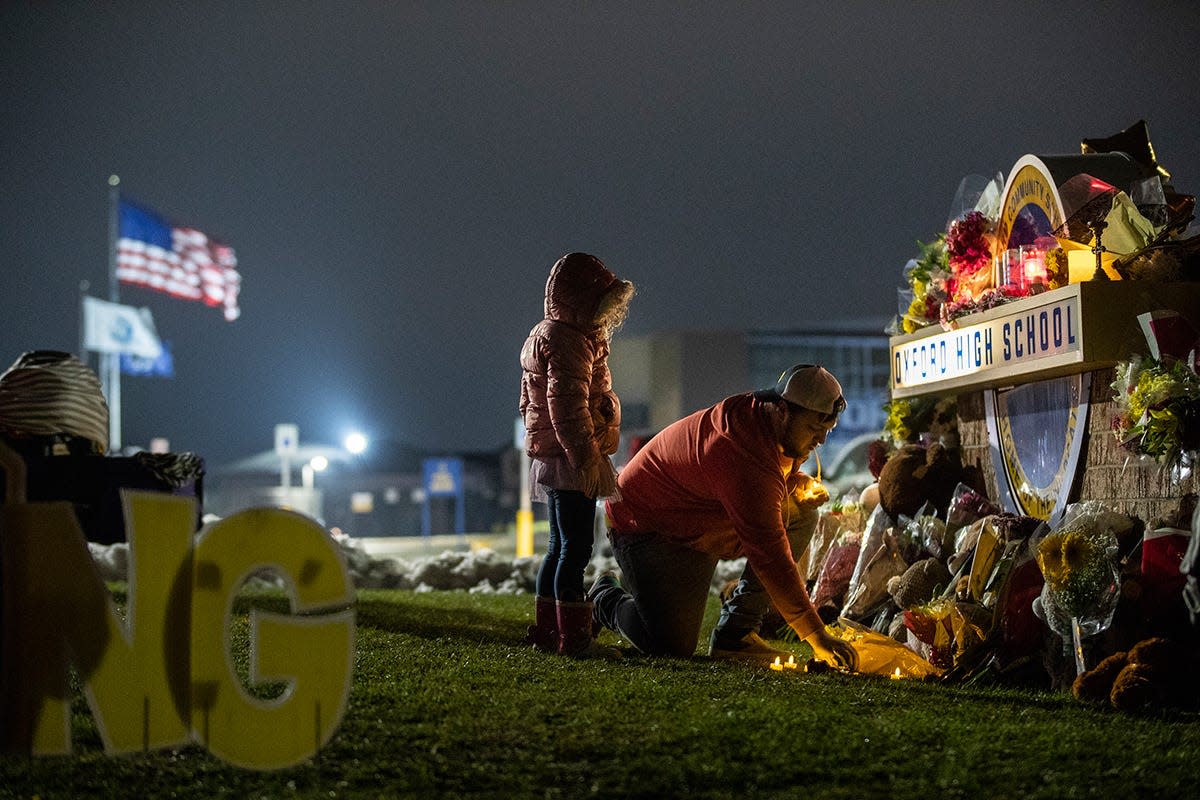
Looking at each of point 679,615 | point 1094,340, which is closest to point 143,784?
point 679,615

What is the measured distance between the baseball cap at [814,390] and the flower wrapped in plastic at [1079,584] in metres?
0.95

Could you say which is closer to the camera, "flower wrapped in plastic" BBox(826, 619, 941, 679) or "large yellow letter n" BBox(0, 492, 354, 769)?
"large yellow letter n" BBox(0, 492, 354, 769)

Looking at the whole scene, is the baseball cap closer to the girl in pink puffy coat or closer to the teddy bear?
the girl in pink puffy coat

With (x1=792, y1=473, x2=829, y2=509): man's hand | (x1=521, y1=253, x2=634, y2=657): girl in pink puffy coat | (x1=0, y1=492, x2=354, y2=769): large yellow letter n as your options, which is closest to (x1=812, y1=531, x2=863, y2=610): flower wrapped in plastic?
(x1=792, y1=473, x2=829, y2=509): man's hand

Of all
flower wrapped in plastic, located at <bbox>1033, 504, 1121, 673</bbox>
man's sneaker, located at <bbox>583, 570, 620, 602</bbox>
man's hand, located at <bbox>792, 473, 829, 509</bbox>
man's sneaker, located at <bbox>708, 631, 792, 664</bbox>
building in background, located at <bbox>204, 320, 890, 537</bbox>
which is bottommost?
man's sneaker, located at <bbox>708, 631, 792, 664</bbox>

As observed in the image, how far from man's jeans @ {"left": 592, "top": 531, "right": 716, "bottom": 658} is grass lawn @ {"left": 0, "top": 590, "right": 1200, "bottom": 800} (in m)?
0.61

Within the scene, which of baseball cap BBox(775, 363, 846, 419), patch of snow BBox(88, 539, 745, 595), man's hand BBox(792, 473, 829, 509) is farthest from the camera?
patch of snow BBox(88, 539, 745, 595)

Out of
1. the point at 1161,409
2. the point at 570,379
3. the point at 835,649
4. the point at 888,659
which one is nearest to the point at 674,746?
the point at 835,649

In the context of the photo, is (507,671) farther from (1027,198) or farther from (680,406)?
(680,406)

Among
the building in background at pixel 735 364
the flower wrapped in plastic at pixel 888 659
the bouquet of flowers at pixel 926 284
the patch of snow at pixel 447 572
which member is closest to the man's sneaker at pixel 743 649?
the flower wrapped in plastic at pixel 888 659

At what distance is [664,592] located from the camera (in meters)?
5.07

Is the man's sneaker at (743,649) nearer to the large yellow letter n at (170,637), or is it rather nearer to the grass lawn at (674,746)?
the grass lawn at (674,746)

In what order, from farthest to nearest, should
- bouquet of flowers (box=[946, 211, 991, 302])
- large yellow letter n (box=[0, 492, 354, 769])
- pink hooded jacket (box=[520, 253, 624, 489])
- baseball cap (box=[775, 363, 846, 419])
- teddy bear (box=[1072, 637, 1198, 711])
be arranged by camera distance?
bouquet of flowers (box=[946, 211, 991, 302])
pink hooded jacket (box=[520, 253, 624, 489])
baseball cap (box=[775, 363, 846, 419])
teddy bear (box=[1072, 637, 1198, 711])
large yellow letter n (box=[0, 492, 354, 769])

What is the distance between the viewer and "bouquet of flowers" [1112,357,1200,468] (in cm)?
437
